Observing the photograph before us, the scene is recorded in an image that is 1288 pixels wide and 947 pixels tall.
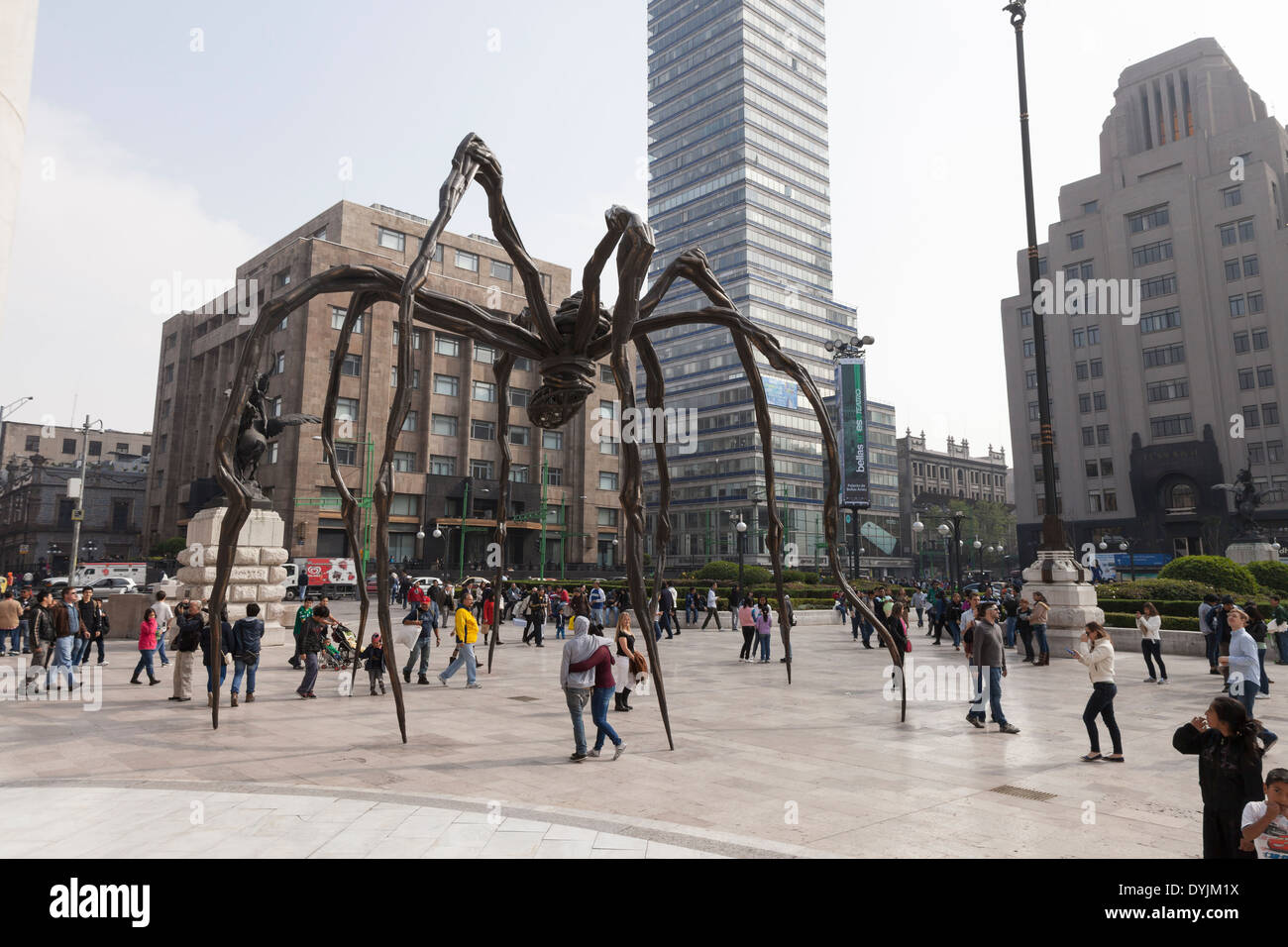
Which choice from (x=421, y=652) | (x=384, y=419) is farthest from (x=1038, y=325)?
(x=384, y=419)

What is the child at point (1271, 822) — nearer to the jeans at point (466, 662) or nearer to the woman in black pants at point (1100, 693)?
the woman in black pants at point (1100, 693)

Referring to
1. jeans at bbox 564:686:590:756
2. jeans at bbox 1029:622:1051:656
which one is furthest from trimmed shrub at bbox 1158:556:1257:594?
jeans at bbox 564:686:590:756

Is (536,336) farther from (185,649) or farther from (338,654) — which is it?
(338,654)

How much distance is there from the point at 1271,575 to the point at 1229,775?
29.1 metres

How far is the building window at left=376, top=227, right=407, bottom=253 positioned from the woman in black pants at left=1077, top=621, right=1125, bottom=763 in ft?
199

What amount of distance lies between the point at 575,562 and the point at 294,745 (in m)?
57.0

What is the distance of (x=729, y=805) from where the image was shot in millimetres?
6539

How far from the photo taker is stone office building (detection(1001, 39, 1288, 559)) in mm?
61625

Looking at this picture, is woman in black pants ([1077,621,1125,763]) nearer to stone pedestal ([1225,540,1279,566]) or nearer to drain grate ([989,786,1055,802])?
drain grate ([989,786,1055,802])

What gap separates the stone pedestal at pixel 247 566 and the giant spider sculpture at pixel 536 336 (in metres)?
14.2

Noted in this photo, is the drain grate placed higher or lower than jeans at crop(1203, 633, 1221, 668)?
lower
